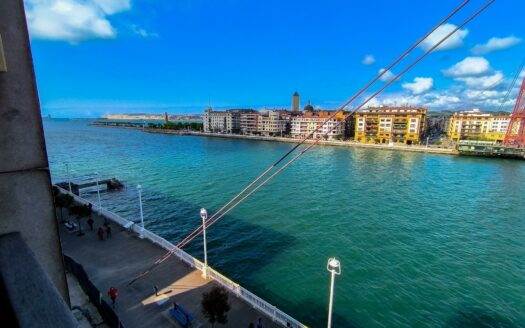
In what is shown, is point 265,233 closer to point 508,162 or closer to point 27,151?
point 27,151

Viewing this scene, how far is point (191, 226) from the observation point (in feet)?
65.9

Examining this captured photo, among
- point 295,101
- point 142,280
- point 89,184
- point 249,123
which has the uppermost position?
point 295,101

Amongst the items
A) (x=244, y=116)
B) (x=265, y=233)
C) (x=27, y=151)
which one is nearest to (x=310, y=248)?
(x=265, y=233)

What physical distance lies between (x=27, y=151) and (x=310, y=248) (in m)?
16.3

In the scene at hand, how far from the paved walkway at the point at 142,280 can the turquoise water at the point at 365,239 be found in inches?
121

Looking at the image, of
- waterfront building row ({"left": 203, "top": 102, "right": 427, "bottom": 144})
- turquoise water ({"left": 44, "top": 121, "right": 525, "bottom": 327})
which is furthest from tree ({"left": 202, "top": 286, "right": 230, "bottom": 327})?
waterfront building row ({"left": 203, "top": 102, "right": 427, "bottom": 144})

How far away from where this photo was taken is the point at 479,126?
3295 inches

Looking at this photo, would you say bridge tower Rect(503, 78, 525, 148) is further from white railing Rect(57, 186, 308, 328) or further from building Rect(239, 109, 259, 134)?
white railing Rect(57, 186, 308, 328)

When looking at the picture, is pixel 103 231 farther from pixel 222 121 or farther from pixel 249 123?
pixel 222 121

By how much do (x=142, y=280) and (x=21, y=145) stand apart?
1075cm

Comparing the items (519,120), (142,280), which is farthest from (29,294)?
(519,120)

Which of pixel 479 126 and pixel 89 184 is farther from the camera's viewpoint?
pixel 479 126

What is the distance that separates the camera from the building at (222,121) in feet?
390

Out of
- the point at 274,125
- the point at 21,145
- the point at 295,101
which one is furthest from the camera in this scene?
the point at 295,101
